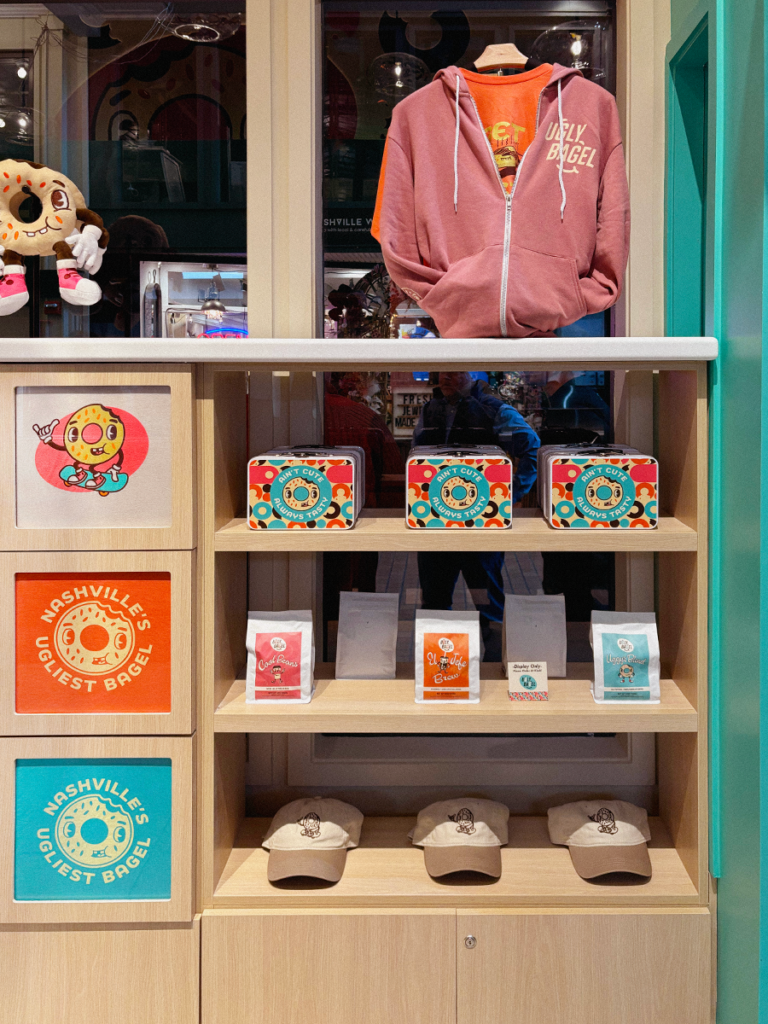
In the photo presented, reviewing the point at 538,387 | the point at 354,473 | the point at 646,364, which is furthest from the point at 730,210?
the point at 354,473

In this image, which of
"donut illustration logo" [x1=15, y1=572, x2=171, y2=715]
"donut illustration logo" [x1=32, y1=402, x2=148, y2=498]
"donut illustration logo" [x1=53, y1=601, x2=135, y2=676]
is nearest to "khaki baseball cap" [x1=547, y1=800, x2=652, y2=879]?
"donut illustration logo" [x1=15, y1=572, x2=171, y2=715]

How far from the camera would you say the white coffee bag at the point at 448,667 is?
5.62ft

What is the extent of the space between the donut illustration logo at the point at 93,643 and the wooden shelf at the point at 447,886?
1.44 feet

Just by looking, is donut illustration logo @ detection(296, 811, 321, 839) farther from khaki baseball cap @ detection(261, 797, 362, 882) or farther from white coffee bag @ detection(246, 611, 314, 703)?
white coffee bag @ detection(246, 611, 314, 703)

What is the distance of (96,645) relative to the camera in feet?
5.35

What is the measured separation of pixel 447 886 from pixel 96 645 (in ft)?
2.89

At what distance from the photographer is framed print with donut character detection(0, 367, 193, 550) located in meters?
1.61

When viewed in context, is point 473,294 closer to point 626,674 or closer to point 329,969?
point 626,674

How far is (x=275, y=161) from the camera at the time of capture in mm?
1980

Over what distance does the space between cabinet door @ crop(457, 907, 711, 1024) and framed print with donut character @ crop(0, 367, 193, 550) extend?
1036mm

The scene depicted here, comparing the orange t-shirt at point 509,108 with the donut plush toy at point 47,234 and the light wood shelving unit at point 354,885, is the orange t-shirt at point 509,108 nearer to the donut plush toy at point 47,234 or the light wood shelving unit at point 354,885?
the light wood shelving unit at point 354,885

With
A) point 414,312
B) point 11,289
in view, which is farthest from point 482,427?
point 11,289

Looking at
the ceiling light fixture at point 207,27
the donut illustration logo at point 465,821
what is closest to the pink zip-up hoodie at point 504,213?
the ceiling light fixture at point 207,27

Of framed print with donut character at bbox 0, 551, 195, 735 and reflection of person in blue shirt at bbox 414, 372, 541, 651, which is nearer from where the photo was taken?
framed print with donut character at bbox 0, 551, 195, 735
